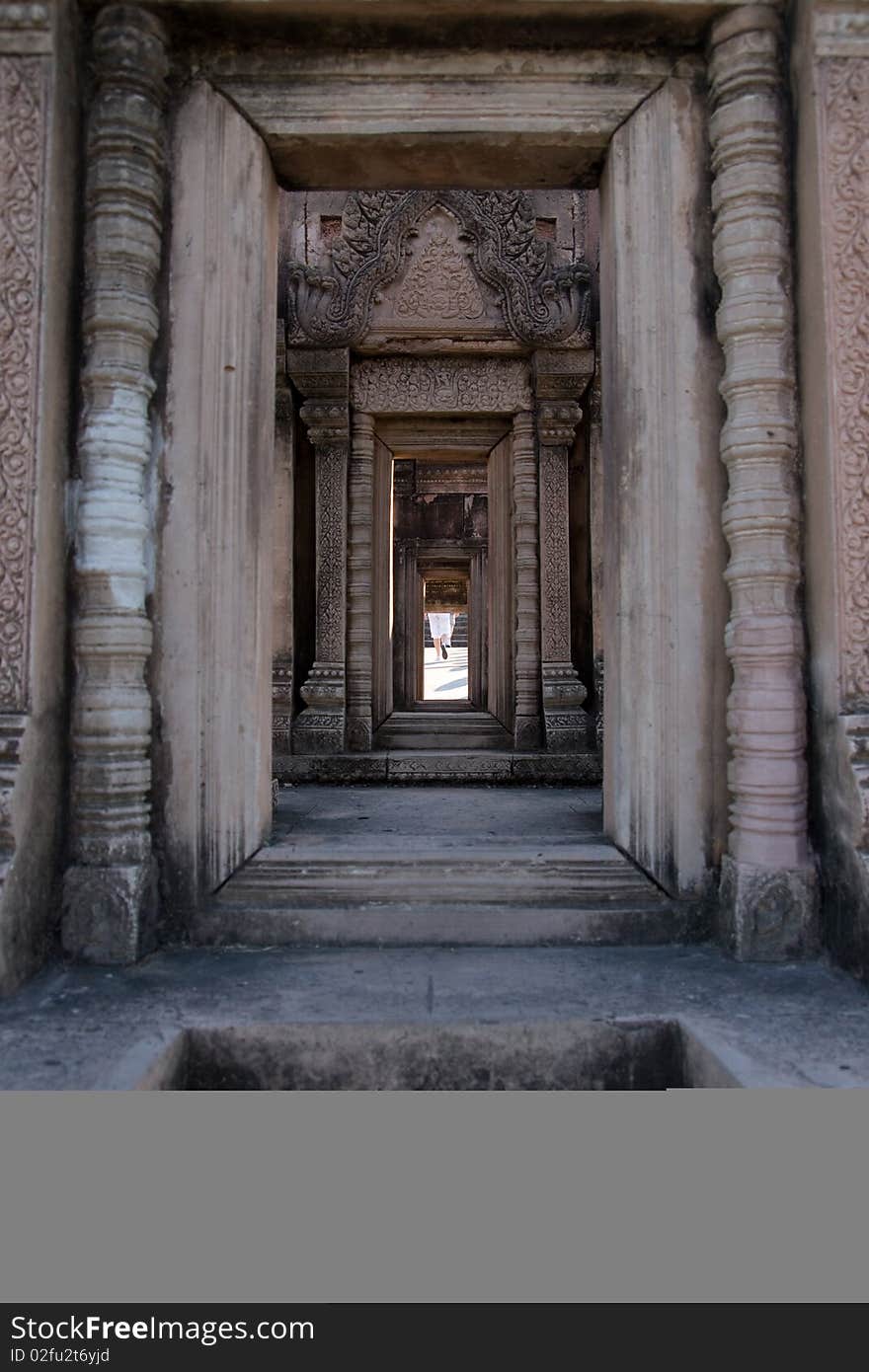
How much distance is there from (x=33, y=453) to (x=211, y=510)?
599 mm

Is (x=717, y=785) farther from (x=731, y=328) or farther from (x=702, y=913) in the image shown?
(x=731, y=328)

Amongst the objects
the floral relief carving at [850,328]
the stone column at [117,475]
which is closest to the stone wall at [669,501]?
the floral relief carving at [850,328]

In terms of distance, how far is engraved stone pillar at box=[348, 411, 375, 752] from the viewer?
6891 millimetres

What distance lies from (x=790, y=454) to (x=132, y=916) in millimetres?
2647

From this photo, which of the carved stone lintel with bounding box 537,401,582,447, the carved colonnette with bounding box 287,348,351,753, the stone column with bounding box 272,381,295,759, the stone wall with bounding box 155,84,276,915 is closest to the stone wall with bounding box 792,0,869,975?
the stone wall with bounding box 155,84,276,915

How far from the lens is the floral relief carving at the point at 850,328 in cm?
272

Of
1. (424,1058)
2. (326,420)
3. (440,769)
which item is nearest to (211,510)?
(424,1058)

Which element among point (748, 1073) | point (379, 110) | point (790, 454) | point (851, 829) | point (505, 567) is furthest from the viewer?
point (505, 567)

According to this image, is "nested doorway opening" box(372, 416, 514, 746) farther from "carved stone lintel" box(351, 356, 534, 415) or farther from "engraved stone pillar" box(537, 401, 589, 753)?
"engraved stone pillar" box(537, 401, 589, 753)

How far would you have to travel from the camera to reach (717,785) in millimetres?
3039

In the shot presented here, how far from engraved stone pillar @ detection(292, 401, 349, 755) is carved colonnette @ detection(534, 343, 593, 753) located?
1.59 meters

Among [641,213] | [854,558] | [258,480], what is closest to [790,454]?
[854,558]

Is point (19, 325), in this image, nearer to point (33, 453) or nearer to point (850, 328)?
point (33, 453)

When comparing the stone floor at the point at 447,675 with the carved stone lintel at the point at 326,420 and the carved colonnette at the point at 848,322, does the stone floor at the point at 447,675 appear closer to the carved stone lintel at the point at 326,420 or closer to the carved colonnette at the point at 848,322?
the carved stone lintel at the point at 326,420
